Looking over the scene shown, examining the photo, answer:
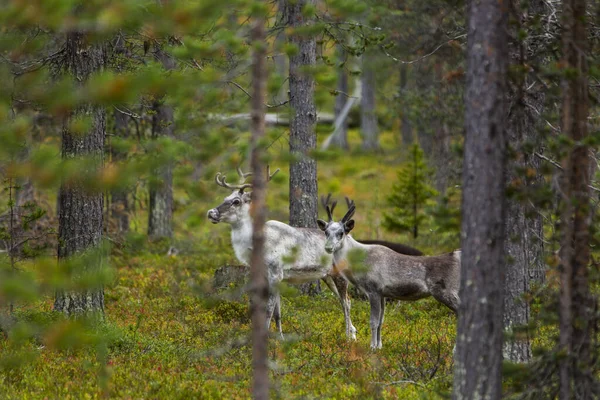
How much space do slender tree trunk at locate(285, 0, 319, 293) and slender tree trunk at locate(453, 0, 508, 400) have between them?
7849 millimetres

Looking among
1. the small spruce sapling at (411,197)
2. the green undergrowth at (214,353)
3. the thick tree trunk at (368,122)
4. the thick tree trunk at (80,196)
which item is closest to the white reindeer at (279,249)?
the green undergrowth at (214,353)

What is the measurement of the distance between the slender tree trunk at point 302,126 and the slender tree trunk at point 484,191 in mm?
7849

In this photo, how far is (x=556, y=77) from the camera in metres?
7.71

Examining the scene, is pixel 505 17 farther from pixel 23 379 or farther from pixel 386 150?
pixel 386 150

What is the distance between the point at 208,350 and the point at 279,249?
280 cm

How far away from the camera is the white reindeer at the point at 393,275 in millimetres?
12694

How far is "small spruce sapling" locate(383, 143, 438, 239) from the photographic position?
76.4 ft

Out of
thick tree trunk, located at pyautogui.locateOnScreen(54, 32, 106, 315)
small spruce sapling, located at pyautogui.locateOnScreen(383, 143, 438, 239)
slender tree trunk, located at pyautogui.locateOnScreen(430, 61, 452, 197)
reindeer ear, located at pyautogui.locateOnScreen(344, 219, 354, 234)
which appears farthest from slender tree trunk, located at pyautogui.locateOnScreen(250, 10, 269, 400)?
slender tree trunk, located at pyautogui.locateOnScreen(430, 61, 452, 197)

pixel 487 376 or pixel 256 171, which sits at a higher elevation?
pixel 256 171

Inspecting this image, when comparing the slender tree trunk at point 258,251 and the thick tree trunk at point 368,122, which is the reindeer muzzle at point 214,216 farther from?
the thick tree trunk at point 368,122

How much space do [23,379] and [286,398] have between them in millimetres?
3461

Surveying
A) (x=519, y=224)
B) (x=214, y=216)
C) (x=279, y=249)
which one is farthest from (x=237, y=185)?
(x=519, y=224)

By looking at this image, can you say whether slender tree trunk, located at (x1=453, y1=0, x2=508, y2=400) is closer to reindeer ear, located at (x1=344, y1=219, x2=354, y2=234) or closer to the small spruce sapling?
reindeer ear, located at (x1=344, y1=219, x2=354, y2=234)

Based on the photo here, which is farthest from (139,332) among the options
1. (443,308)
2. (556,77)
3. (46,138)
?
(46,138)
